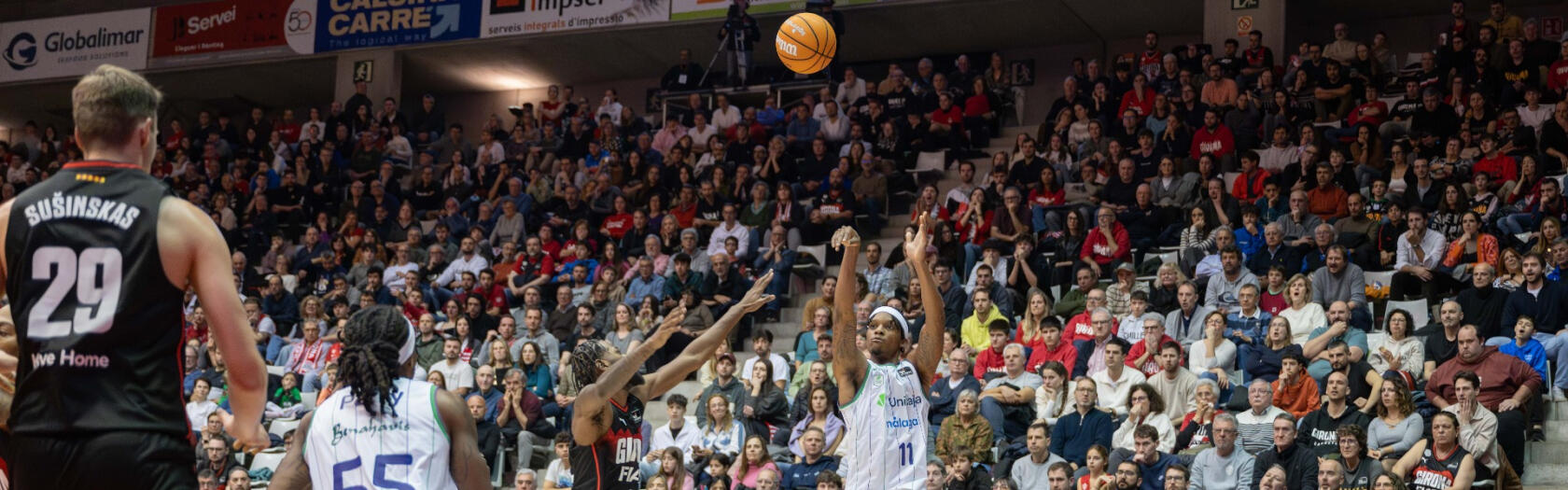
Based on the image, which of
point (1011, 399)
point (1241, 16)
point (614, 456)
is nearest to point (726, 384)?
point (1011, 399)

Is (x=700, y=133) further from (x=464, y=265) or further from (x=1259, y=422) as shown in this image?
(x=1259, y=422)

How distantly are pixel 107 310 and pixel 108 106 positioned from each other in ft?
1.64

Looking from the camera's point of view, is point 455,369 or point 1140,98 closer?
point 455,369

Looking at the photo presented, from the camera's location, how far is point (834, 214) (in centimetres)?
1881

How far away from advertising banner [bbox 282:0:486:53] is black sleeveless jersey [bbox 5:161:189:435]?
21.9 m

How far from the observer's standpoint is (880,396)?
7.00 meters

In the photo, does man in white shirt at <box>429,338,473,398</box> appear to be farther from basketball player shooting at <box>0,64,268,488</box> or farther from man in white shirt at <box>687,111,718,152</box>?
basketball player shooting at <box>0,64,268,488</box>

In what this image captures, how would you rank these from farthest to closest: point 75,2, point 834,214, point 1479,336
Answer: point 75,2 → point 834,214 → point 1479,336

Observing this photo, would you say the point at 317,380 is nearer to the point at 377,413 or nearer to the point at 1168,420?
the point at 1168,420

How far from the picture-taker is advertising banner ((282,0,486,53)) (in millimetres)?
25125

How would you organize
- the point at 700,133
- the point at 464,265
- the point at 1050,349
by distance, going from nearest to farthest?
the point at 1050,349, the point at 464,265, the point at 700,133

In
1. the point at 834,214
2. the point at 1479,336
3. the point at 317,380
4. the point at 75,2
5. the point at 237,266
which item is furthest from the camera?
the point at 75,2

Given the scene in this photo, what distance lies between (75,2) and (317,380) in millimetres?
14911

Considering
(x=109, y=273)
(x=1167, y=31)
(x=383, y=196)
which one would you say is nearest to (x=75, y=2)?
(x=383, y=196)
